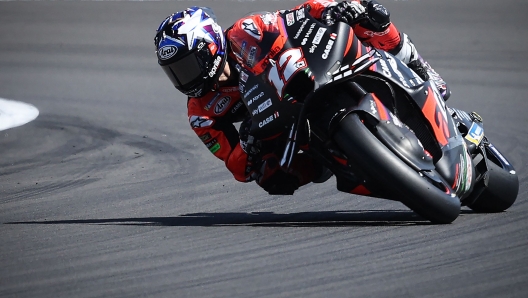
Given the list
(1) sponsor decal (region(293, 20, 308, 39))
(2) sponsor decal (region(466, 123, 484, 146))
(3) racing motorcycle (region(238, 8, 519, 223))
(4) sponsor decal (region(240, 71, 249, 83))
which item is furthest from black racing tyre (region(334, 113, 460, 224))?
(2) sponsor decal (region(466, 123, 484, 146))

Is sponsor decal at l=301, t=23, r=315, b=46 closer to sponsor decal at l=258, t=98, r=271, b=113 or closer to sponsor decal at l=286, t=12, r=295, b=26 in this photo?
sponsor decal at l=286, t=12, r=295, b=26

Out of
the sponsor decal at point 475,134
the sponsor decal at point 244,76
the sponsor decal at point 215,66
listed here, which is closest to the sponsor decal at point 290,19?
the sponsor decal at point 244,76

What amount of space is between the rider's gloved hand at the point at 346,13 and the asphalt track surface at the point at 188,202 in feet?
4.07

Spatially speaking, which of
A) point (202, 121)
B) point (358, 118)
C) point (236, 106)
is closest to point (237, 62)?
point (236, 106)

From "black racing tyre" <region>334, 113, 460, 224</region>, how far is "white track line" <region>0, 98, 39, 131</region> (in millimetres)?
5774

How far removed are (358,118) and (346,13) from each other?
0.98m

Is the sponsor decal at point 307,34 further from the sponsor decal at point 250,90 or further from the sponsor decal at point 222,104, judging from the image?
the sponsor decal at point 222,104

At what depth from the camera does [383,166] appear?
13.6 ft

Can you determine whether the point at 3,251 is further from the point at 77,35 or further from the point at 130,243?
the point at 77,35

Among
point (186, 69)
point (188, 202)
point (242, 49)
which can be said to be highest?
point (242, 49)

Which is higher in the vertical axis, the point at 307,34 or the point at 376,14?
the point at 307,34

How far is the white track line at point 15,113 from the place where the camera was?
9.23 m

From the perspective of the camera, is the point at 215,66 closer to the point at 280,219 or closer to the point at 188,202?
the point at 280,219

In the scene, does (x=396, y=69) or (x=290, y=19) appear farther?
(x=290, y=19)
